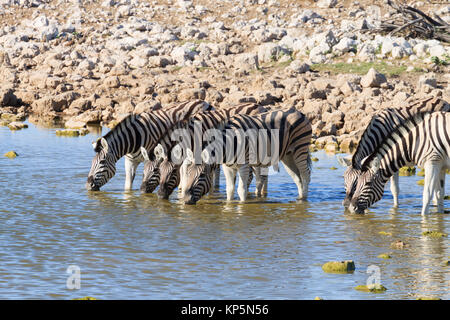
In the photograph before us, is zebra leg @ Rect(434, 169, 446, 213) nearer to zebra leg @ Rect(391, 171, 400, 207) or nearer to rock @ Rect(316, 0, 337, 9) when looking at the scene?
zebra leg @ Rect(391, 171, 400, 207)

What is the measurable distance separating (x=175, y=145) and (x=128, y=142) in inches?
38.3

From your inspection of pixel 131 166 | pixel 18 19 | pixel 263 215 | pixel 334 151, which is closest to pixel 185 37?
pixel 18 19

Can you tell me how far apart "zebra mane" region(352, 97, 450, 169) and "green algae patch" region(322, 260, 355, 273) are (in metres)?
3.90

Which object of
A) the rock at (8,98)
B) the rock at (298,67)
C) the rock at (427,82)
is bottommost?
the rock at (8,98)

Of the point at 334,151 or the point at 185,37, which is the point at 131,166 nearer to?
the point at 334,151

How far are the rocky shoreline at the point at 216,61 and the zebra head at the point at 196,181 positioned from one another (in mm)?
6106

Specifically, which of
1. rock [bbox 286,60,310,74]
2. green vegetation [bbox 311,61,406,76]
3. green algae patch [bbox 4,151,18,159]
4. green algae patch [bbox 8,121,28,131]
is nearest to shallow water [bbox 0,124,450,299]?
green algae patch [bbox 4,151,18,159]

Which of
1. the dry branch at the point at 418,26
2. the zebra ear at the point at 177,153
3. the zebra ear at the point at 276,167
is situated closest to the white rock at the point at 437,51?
the dry branch at the point at 418,26

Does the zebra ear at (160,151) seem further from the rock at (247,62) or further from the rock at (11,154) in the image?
the rock at (247,62)

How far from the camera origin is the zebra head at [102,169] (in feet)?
44.2

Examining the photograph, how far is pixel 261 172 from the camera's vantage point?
13.5 m

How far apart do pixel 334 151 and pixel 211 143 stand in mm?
5916

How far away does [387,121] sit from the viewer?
498 inches
